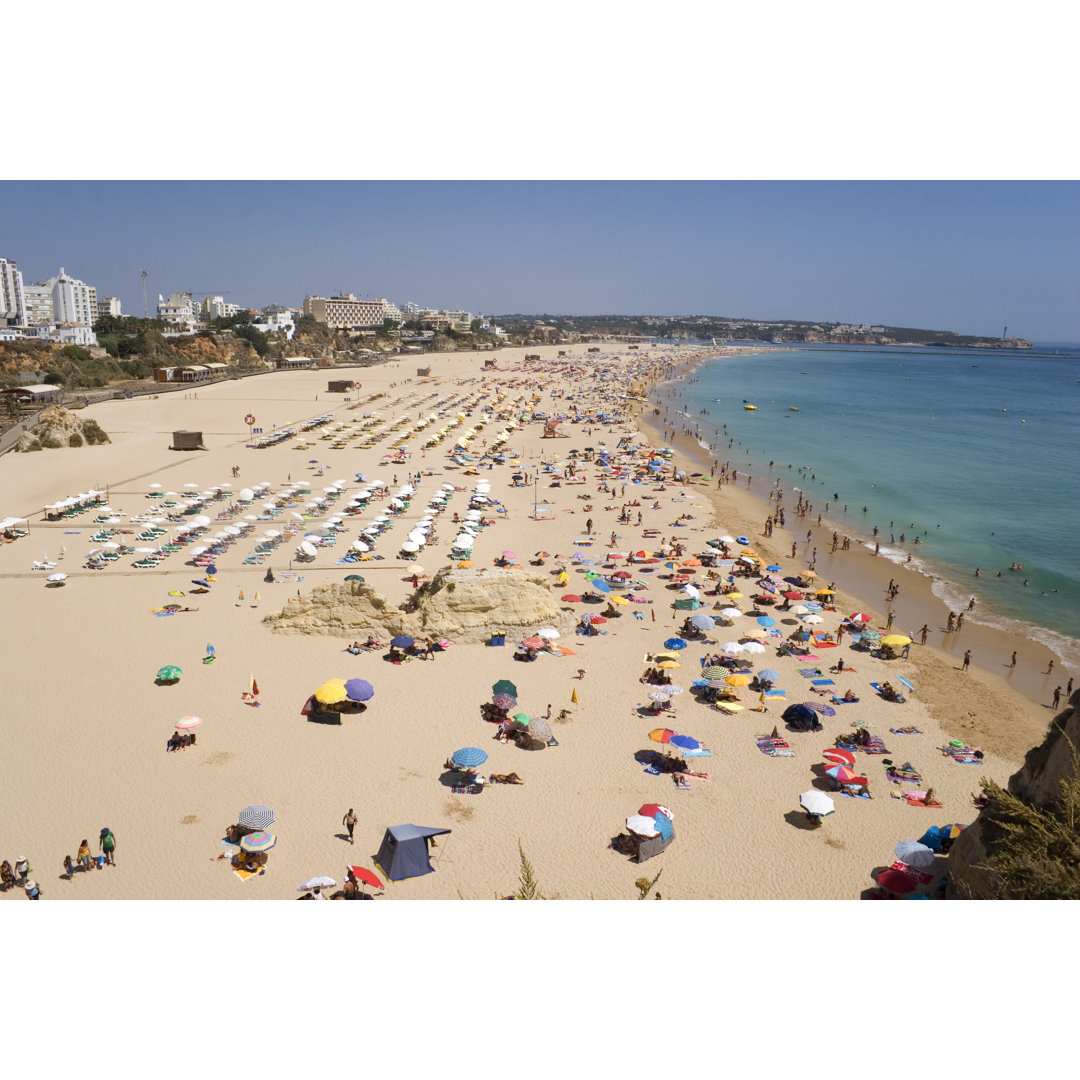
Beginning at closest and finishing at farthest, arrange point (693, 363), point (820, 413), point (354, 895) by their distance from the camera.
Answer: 1. point (354, 895)
2. point (820, 413)
3. point (693, 363)

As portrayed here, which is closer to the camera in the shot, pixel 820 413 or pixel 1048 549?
pixel 1048 549

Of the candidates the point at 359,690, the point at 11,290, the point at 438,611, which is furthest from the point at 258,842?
the point at 11,290

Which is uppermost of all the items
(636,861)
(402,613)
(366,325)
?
(366,325)

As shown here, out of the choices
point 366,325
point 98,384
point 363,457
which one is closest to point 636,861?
point 363,457

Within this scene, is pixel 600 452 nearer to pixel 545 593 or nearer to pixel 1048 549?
pixel 1048 549

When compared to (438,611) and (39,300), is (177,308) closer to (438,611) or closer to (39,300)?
(39,300)

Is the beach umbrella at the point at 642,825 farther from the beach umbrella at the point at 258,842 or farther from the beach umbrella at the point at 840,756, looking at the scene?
the beach umbrella at the point at 258,842

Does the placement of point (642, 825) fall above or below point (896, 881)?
above
